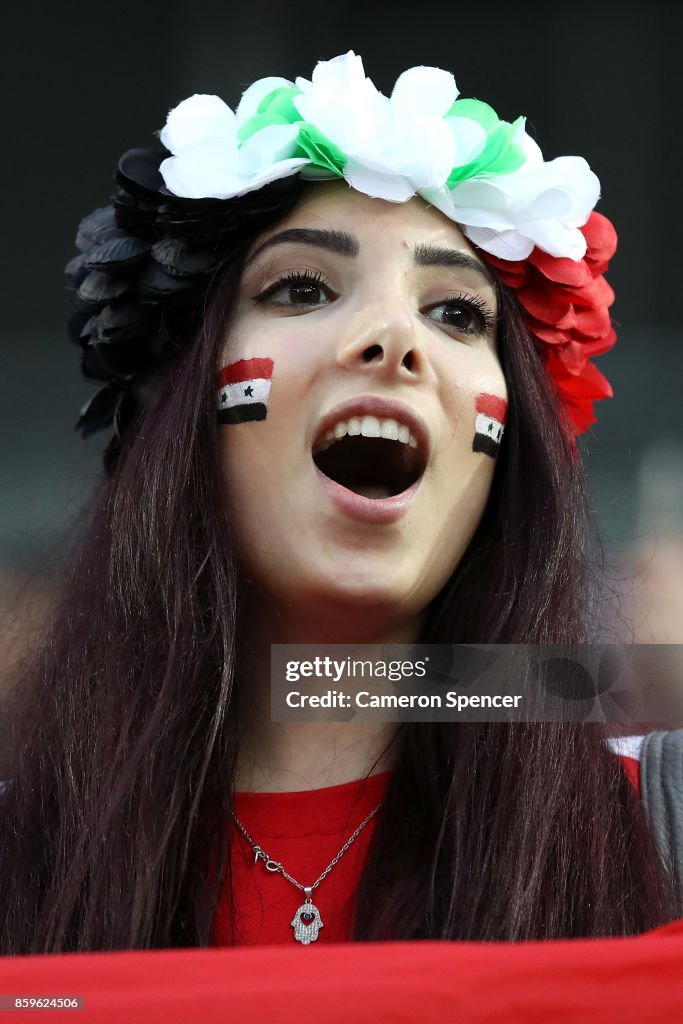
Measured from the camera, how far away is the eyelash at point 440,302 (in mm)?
1646

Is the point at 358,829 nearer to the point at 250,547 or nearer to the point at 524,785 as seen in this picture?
the point at 524,785

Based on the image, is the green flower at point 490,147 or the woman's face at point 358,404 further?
the green flower at point 490,147

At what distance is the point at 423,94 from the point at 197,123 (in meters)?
0.31

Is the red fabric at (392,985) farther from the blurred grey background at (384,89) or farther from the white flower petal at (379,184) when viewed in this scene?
the blurred grey background at (384,89)

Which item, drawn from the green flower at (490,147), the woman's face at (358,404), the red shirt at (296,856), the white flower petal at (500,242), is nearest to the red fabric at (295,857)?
the red shirt at (296,856)

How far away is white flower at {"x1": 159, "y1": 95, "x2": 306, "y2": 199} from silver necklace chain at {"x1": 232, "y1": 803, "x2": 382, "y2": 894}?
0.82 meters

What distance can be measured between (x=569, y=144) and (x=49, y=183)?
1.29 metres

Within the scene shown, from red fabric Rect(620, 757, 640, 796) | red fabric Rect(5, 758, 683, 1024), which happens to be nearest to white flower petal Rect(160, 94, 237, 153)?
red fabric Rect(620, 757, 640, 796)

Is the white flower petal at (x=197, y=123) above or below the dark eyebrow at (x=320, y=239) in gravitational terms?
above

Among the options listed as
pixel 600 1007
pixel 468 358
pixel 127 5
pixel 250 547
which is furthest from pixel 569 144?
pixel 600 1007

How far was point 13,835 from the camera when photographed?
4.94 feet

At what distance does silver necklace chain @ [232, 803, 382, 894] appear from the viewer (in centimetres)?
148

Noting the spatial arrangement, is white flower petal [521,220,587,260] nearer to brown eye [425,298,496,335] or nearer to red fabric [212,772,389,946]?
brown eye [425,298,496,335]

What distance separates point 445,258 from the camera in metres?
1.66
